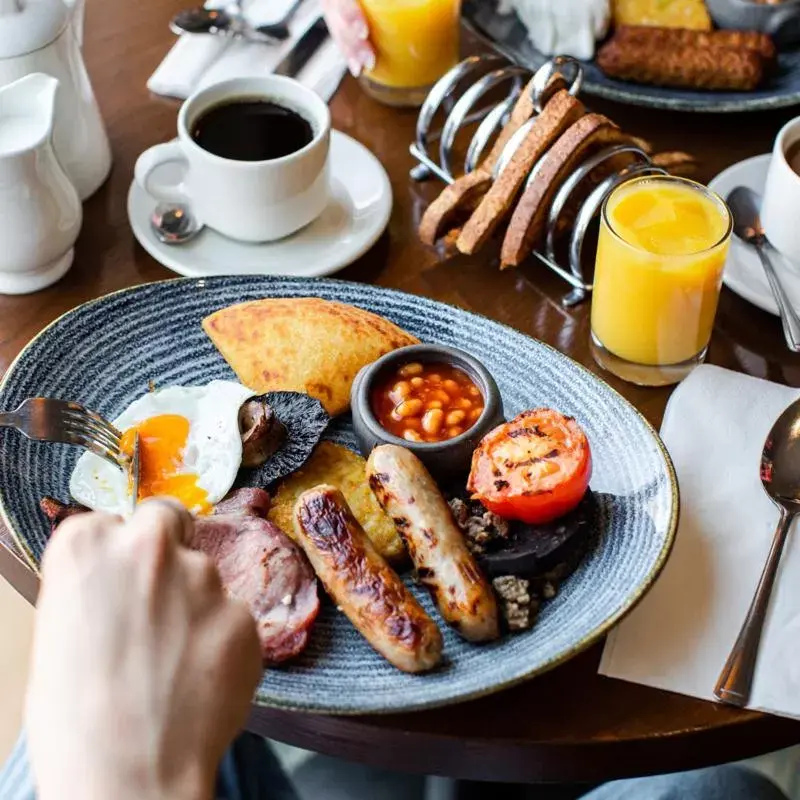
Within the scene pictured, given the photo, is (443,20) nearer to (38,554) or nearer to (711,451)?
(711,451)

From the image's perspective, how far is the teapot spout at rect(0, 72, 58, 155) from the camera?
169cm

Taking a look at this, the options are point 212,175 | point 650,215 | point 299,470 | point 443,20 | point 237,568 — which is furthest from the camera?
point 443,20

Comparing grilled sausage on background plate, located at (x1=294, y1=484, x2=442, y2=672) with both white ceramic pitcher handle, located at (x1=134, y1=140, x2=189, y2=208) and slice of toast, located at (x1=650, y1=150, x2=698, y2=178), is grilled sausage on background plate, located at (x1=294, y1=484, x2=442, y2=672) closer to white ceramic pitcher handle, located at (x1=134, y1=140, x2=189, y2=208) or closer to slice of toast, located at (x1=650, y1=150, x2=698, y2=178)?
white ceramic pitcher handle, located at (x1=134, y1=140, x2=189, y2=208)

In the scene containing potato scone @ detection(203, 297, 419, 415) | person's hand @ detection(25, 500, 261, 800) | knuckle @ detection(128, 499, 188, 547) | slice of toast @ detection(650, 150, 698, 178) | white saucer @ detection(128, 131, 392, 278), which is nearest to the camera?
person's hand @ detection(25, 500, 261, 800)

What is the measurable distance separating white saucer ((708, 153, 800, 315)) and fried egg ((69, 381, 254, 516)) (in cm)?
83

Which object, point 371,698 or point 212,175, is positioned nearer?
point 371,698

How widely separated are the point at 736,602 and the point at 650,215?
0.63m

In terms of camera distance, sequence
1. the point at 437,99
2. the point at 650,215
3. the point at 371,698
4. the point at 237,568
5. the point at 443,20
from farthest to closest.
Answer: the point at 443,20
the point at 437,99
the point at 650,215
the point at 237,568
the point at 371,698

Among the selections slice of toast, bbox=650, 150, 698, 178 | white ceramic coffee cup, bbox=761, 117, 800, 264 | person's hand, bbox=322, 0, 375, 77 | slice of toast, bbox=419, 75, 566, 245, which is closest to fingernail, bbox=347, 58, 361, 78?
person's hand, bbox=322, 0, 375, 77

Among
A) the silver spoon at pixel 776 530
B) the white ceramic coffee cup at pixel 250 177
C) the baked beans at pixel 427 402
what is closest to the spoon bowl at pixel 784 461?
the silver spoon at pixel 776 530

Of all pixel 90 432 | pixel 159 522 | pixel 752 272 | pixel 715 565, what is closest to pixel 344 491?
pixel 90 432

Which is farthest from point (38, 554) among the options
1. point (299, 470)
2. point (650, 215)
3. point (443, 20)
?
point (443, 20)

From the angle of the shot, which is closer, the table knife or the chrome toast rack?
the chrome toast rack

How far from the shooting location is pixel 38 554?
1.29m
